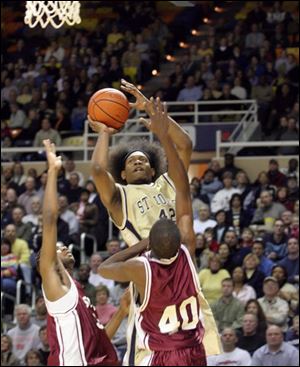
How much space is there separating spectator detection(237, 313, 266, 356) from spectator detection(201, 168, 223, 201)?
3749mm

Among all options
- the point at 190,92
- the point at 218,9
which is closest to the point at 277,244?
the point at 190,92

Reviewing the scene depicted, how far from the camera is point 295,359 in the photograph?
13.1 meters

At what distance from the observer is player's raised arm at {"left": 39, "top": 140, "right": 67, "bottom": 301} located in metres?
6.82

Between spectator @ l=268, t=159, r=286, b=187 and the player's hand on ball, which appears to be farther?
spectator @ l=268, t=159, r=286, b=187

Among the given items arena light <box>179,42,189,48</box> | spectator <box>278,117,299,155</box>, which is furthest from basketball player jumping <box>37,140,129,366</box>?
arena light <box>179,42,189,48</box>

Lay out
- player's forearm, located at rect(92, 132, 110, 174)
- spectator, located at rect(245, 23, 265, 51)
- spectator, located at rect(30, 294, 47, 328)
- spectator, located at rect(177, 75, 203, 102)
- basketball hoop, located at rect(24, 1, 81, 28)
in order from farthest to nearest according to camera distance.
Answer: spectator, located at rect(245, 23, 265, 51) → spectator, located at rect(177, 75, 203, 102) → spectator, located at rect(30, 294, 47, 328) → basketball hoop, located at rect(24, 1, 81, 28) → player's forearm, located at rect(92, 132, 110, 174)

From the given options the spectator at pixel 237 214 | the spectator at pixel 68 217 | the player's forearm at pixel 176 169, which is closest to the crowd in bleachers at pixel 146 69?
the spectator at pixel 237 214

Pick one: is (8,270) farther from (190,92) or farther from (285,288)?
(190,92)

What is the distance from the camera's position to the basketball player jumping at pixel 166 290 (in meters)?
7.04

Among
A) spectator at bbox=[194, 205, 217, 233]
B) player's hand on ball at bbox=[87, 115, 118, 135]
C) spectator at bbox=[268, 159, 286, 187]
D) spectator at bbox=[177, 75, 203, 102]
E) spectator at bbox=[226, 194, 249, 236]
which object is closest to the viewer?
player's hand on ball at bbox=[87, 115, 118, 135]

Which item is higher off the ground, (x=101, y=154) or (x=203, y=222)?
(x=101, y=154)

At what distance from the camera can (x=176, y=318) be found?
7.11 meters

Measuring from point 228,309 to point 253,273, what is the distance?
68cm

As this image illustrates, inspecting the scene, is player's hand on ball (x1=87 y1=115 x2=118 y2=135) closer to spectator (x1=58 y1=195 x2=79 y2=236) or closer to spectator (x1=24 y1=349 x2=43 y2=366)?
spectator (x1=24 y1=349 x2=43 y2=366)
